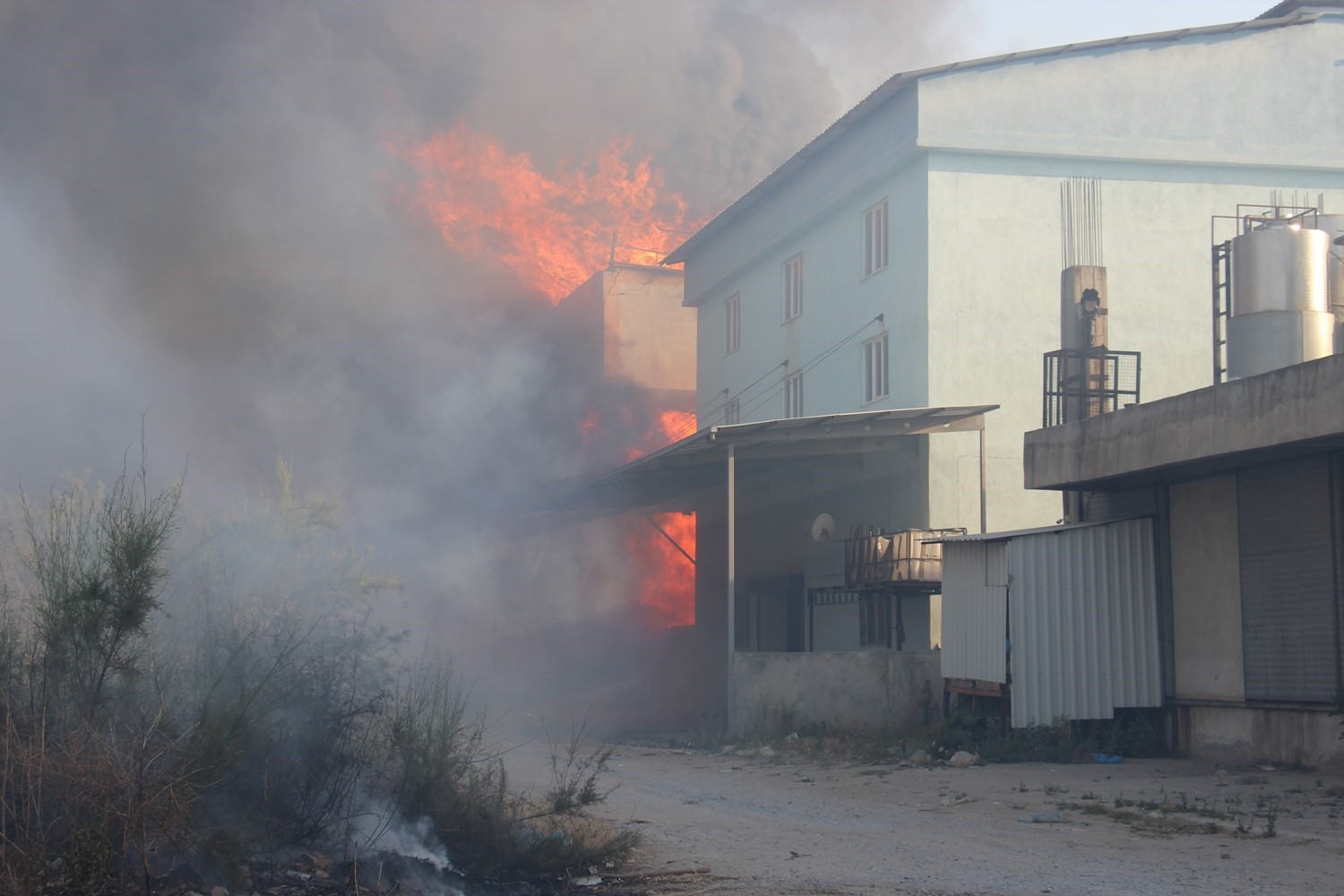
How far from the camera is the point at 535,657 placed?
3034 cm

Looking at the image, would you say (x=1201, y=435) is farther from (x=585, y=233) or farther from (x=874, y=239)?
(x=585, y=233)

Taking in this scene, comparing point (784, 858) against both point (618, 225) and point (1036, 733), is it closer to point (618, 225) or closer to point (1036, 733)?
point (1036, 733)

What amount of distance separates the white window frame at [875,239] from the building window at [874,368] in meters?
1.33

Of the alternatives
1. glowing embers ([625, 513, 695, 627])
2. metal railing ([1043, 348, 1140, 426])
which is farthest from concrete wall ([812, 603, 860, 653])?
metal railing ([1043, 348, 1140, 426])

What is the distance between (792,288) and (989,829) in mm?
19297

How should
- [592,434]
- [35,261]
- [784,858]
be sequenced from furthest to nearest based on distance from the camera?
[592,434], [35,261], [784,858]

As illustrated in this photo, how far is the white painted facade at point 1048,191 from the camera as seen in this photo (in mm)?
22781

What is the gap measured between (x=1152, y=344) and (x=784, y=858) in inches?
663

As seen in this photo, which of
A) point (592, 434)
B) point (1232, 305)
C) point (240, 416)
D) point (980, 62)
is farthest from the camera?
point (592, 434)

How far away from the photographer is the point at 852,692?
18891 mm

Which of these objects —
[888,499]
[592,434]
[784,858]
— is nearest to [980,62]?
[888,499]

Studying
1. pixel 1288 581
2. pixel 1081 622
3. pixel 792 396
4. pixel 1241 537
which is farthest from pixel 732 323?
pixel 1288 581

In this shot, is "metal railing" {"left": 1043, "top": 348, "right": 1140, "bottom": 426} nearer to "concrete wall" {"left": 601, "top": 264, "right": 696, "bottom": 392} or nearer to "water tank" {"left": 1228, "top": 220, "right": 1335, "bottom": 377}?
"water tank" {"left": 1228, "top": 220, "right": 1335, "bottom": 377}

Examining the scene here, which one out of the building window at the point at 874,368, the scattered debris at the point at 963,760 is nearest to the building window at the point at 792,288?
the building window at the point at 874,368
